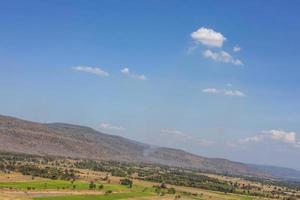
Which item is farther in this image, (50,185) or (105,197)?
(50,185)

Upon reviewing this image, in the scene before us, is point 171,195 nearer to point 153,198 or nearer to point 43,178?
point 153,198

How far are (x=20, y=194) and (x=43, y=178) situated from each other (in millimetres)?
41108

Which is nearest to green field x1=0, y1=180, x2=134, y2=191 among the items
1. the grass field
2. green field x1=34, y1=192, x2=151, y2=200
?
the grass field

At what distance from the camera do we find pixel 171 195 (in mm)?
134375

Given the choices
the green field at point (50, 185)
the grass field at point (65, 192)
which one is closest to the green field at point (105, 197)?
the grass field at point (65, 192)

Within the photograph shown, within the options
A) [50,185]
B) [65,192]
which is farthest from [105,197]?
[50,185]

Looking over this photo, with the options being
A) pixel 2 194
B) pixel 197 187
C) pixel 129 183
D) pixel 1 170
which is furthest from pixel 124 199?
pixel 197 187

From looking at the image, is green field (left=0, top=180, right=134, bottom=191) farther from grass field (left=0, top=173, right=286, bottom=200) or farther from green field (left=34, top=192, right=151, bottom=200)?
green field (left=34, top=192, right=151, bottom=200)

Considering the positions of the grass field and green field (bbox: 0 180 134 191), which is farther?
green field (bbox: 0 180 134 191)

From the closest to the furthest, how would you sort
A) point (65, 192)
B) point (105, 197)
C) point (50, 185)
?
point (105, 197), point (65, 192), point (50, 185)

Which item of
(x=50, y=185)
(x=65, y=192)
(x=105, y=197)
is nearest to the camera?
(x=105, y=197)

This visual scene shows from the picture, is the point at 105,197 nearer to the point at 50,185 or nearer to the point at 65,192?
the point at 65,192

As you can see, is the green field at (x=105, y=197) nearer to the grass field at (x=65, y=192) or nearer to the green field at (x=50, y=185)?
the grass field at (x=65, y=192)

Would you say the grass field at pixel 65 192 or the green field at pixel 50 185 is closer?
the grass field at pixel 65 192
